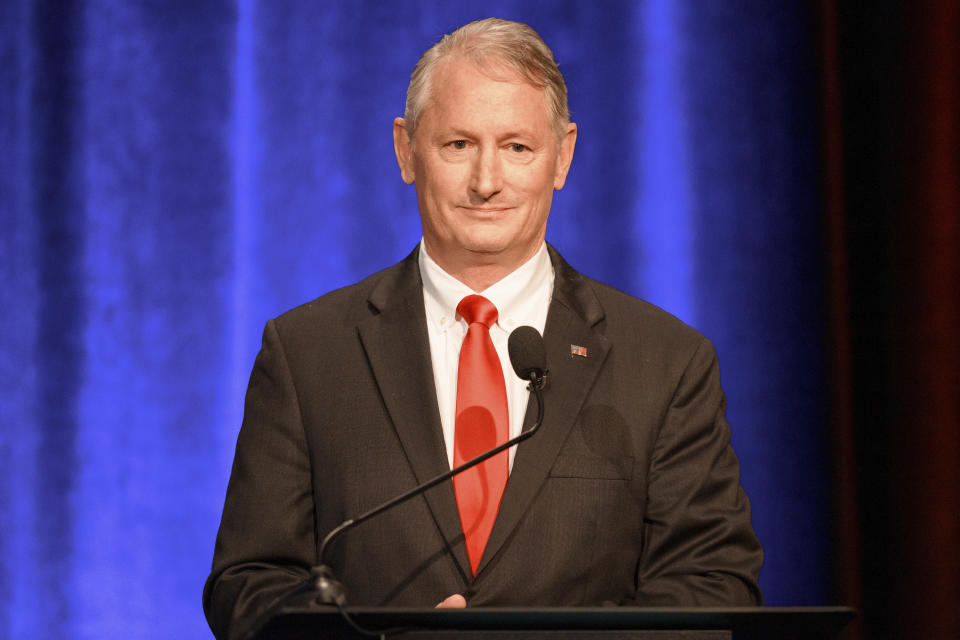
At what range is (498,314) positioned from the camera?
198 centimetres

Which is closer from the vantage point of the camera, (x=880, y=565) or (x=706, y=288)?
(x=880, y=565)

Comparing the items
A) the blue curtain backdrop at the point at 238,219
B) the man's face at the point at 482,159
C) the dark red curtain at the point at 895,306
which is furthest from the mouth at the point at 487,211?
the dark red curtain at the point at 895,306

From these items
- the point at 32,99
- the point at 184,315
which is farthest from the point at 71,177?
the point at 184,315

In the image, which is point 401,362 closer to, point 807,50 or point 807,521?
point 807,521

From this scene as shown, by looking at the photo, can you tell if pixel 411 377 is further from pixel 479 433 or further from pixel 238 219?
pixel 238 219

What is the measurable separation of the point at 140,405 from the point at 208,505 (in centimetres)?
31

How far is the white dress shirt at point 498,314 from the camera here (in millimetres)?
1898

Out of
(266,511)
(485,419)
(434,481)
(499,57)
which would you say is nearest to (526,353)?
(434,481)

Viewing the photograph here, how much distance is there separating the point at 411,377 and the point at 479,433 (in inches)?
6.4

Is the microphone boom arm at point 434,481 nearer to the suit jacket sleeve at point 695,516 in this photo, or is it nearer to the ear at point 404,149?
the suit jacket sleeve at point 695,516

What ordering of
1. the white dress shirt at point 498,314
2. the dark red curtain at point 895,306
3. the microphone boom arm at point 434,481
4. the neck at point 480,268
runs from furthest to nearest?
the dark red curtain at point 895,306 < the neck at point 480,268 < the white dress shirt at point 498,314 < the microphone boom arm at point 434,481

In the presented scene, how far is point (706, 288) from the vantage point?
279cm

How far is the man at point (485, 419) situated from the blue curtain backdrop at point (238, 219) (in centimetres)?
76

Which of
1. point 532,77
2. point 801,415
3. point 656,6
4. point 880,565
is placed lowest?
point 880,565
